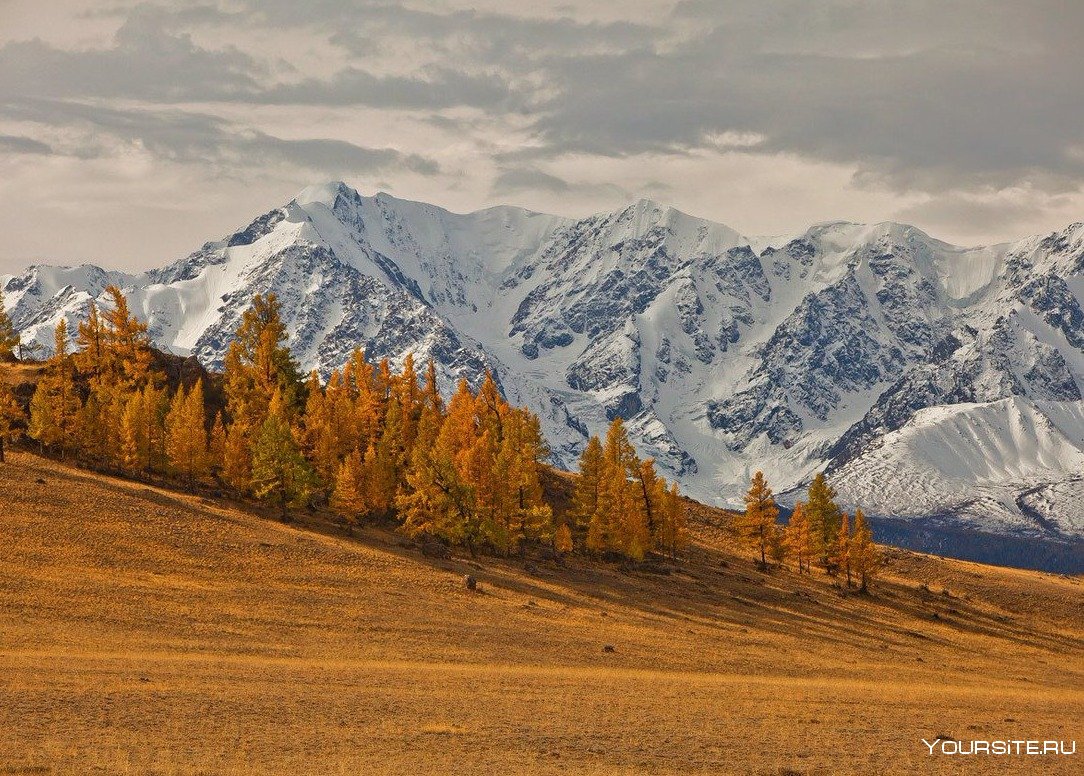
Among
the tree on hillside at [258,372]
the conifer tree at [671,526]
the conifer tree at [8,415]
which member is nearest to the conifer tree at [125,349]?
the tree on hillside at [258,372]

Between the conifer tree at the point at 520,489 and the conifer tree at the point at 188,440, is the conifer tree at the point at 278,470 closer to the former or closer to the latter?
the conifer tree at the point at 188,440

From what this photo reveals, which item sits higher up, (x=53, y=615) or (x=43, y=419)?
(x=43, y=419)

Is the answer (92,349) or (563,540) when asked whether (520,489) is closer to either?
(563,540)

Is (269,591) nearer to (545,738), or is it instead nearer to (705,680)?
(705,680)

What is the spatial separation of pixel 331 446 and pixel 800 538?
142 feet

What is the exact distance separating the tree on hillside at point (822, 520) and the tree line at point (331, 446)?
1486 cm

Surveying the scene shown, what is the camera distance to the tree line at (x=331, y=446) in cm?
9181

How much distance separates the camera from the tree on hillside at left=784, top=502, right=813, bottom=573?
10804 cm

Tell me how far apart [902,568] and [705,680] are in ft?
214

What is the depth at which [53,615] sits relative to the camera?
56.3 m

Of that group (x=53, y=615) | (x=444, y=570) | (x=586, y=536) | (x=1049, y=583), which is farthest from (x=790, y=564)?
(x=53, y=615)

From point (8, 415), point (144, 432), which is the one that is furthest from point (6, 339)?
point (144, 432)

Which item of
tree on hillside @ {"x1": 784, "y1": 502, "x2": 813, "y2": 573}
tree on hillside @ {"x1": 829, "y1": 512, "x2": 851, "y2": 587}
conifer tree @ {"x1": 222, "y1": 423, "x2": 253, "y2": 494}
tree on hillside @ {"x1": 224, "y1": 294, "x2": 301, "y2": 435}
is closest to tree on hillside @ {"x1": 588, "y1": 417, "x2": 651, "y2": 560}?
tree on hillside @ {"x1": 784, "y1": 502, "x2": 813, "y2": 573}

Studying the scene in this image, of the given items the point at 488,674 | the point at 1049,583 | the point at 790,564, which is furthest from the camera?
the point at 1049,583
